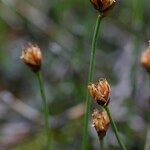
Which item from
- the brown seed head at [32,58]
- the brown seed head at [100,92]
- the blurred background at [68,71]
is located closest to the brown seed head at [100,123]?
the brown seed head at [100,92]

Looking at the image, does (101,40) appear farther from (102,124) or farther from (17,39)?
(102,124)

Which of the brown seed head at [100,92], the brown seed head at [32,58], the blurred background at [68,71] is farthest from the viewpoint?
the blurred background at [68,71]

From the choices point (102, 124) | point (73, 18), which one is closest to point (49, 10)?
point (73, 18)

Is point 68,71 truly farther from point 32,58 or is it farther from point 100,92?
point 100,92

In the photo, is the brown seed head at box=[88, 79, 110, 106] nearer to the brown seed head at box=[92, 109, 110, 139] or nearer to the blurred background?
the brown seed head at box=[92, 109, 110, 139]

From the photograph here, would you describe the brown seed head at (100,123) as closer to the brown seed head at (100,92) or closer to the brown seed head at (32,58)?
the brown seed head at (100,92)
